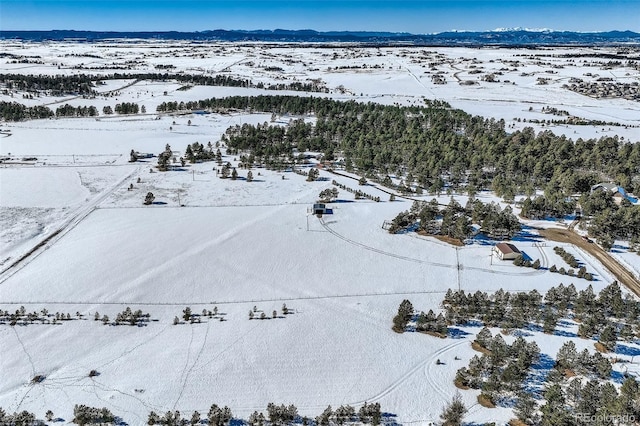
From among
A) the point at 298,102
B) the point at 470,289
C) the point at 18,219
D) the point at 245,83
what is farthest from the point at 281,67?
the point at 470,289

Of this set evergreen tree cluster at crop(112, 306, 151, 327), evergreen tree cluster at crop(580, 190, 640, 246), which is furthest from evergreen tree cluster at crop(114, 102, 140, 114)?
evergreen tree cluster at crop(580, 190, 640, 246)

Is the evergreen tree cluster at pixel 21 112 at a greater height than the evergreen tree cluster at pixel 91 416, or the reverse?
the evergreen tree cluster at pixel 21 112

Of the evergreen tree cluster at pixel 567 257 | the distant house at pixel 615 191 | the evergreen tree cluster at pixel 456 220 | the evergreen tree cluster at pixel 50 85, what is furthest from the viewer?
the evergreen tree cluster at pixel 50 85

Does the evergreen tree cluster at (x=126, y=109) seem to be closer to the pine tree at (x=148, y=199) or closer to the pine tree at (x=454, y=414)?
the pine tree at (x=148, y=199)

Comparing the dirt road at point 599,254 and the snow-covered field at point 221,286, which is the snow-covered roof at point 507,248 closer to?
the snow-covered field at point 221,286

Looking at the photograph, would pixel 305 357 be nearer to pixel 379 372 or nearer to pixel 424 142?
pixel 379 372

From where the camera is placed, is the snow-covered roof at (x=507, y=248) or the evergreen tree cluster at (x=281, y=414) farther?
the snow-covered roof at (x=507, y=248)

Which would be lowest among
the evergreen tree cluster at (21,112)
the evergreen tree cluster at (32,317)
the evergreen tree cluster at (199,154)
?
the evergreen tree cluster at (32,317)

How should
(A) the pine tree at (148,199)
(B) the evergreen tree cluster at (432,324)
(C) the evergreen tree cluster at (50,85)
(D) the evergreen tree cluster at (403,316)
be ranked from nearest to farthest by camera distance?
1. (B) the evergreen tree cluster at (432,324)
2. (D) the evergreen tree cluster at (403,316)
3. (A) the pine tree at (148,199)
4. (C) the evergreen tree cluster at (50,85)

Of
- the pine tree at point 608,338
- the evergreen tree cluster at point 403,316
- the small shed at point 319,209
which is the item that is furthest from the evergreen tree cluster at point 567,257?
the small shed at point 319,209
